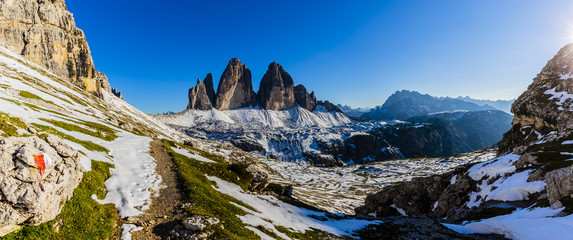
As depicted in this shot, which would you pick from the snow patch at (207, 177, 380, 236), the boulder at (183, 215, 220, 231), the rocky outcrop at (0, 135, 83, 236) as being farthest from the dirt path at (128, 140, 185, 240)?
the snow patch at (207, 177, 380, 236)

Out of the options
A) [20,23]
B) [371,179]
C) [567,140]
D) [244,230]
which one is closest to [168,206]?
[244,230]

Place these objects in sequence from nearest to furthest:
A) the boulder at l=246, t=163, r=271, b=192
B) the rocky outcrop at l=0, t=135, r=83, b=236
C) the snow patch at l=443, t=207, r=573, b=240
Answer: the rocky outcrop at l=0, t=135, r=83, b=236, the snow patch at l=443, t=207, r=573, b=240, the boulder at l=246, t=163, r=271, b=192

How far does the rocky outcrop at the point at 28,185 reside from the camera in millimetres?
10258

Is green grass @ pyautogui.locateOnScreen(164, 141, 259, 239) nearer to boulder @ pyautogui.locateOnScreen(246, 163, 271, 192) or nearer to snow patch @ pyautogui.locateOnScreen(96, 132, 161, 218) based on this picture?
snow patch @ pyautogui.locateOnScreen(96, 132, 161, 218)

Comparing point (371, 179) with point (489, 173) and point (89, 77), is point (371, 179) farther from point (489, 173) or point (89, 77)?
point (89, 77)

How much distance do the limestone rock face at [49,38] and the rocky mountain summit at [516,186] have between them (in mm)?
202387

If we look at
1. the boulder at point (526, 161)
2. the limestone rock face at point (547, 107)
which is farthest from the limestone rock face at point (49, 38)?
the limestone rock face at point (547, 107)

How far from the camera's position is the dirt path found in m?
16.3

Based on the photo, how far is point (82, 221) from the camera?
14.2m

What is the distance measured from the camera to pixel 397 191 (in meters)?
53.7

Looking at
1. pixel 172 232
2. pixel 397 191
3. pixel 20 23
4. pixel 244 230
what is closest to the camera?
pixel 172 232

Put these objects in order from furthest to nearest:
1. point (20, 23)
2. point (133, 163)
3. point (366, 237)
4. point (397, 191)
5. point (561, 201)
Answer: point (20, 23) < point (397, 191) < point (133, 163) < point (366, 237) < point (561, 201)

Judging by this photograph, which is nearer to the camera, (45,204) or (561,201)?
(45,204)

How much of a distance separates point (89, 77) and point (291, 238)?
211696 millimetres
